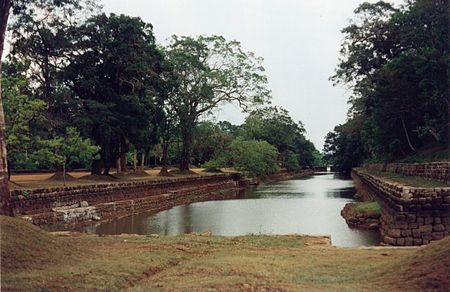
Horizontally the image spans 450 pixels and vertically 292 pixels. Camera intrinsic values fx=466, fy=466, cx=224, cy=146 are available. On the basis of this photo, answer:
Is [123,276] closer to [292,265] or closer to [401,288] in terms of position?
[292,265]

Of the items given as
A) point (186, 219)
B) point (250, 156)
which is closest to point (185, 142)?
point (250, 156)

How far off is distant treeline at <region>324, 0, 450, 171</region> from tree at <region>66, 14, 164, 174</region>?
15493 millimetres

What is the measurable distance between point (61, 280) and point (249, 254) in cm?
402

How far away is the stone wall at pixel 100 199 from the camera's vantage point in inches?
776

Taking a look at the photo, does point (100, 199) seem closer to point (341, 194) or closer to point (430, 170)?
point (430, 170)

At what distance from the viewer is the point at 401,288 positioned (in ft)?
20.1

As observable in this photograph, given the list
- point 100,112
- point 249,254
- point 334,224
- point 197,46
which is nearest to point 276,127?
point 197,46

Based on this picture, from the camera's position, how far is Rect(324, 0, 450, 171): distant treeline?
25422 mm

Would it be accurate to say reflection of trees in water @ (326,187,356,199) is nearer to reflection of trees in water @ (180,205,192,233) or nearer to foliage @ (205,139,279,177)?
foliage @ (205,139,279,177)

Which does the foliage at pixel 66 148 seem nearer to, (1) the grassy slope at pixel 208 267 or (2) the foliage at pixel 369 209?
(1) the grassy slope at pixel 208 267

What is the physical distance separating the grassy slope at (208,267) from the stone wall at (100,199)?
10.4 metres

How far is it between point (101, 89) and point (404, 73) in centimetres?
1982

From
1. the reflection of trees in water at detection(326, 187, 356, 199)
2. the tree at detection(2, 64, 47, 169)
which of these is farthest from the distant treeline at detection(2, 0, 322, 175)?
the reflection of trees in water at detection(326, 187, 356, 199)

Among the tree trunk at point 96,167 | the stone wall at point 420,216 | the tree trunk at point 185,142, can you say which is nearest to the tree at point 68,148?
the tree trunk at point 96,167
